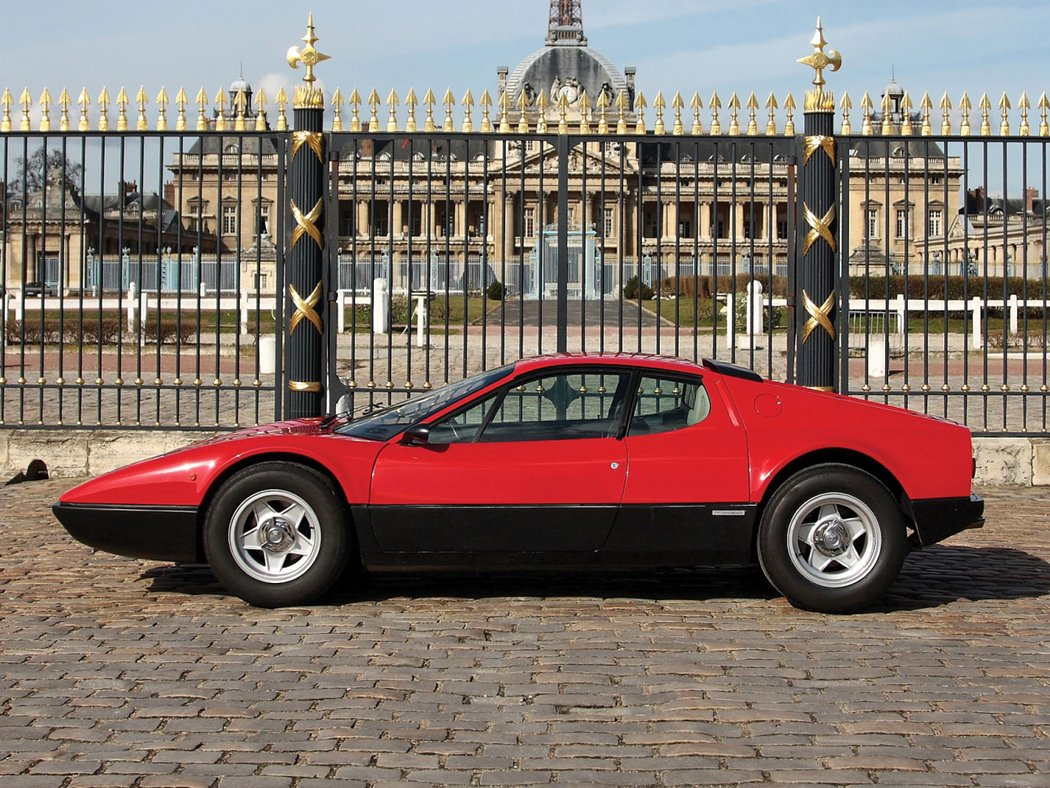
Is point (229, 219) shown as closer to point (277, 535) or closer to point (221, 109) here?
point (221, 109)

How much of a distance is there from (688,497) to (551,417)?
2.64ft

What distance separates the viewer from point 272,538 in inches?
260

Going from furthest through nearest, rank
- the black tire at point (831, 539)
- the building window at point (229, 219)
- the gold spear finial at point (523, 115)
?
the building window at point (229, 219)
the gold spear finial at point (523, 115)
the black tire at point (831, 539)

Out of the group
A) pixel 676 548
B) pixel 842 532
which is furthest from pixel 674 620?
pixel 842 532

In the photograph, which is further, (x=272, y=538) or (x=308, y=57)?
(x=308, y=57)

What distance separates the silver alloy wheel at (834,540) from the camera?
6.55 metres

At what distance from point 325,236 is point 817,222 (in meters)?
3.81

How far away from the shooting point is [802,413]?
22.1 ft

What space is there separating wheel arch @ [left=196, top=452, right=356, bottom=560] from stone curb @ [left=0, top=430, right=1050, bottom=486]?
4.81 m

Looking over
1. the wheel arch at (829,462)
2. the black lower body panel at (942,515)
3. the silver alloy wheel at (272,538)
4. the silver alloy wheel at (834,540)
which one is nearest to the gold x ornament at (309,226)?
the silver alloy wheel at (272,538)

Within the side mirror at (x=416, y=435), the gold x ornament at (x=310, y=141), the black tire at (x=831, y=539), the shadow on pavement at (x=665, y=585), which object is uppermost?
the gold x ornament at (x=310, y=141)

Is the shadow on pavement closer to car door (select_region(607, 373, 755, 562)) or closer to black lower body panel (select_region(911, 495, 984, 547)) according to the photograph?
black lower body panel (select_region(911, 495, 984, 547))

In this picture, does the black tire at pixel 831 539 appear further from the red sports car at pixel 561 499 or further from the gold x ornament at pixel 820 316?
the gold x ornament at pixel 820 316

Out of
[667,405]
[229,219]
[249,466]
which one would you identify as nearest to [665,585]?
[667,405]
